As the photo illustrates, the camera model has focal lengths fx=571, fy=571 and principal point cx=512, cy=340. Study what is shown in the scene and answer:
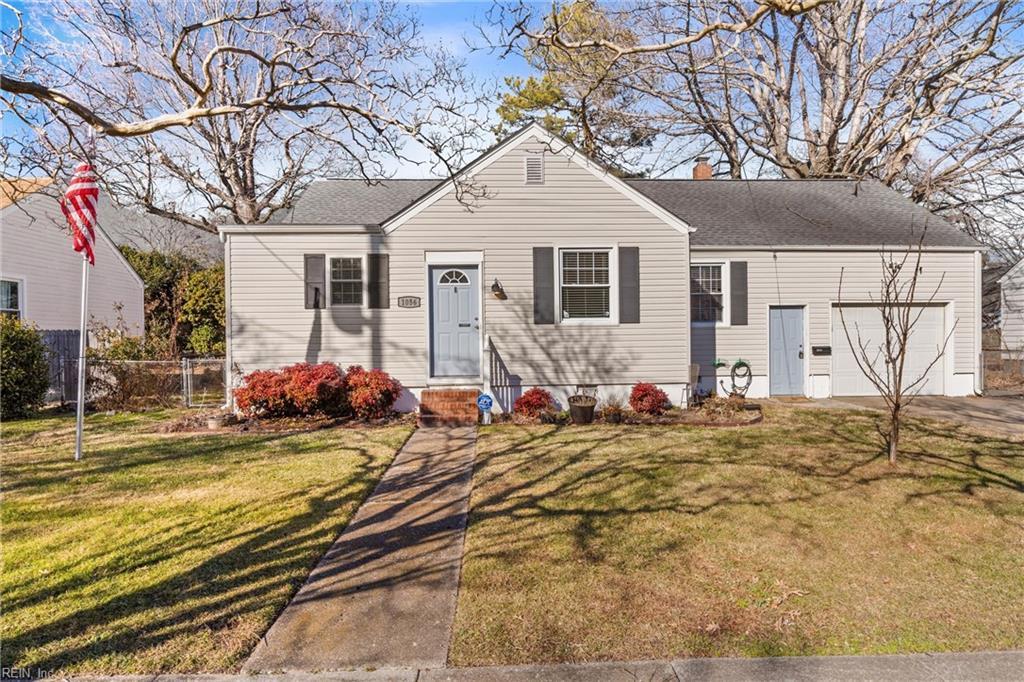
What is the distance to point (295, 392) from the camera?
31.4 feet

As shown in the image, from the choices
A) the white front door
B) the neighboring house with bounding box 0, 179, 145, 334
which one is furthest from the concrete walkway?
the neighboring house with bounding box 0, 179, 145, 334

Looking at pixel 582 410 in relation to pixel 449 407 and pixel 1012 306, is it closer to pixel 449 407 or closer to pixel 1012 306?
pixel 449 407

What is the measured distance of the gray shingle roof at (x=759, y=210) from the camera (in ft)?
41.3

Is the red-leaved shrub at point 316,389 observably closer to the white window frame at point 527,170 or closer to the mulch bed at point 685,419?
the mulch bed at point 685,419

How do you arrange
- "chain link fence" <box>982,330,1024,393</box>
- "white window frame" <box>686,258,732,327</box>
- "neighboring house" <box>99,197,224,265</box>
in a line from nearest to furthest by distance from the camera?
"white window frame" <box>686,258,732,327</box> → "chain link fence" <box>982,330,1024,393</box> → "neighboring house" <box>99,197,224,265</box>

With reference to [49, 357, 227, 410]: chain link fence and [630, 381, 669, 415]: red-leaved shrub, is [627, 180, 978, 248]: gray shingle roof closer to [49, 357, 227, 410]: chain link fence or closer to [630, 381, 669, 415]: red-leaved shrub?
[630, 381, 669, 415]: red-leaved shrub

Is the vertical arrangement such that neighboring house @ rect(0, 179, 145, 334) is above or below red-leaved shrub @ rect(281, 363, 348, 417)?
above

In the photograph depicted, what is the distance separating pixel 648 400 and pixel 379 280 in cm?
542

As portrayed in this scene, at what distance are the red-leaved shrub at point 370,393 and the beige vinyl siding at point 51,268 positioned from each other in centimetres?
916

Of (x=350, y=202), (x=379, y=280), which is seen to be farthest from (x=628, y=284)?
(x=350, y=202)

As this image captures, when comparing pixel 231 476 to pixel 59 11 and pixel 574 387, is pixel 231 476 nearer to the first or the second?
pixel 574 387

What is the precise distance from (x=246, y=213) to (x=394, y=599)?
18.9 metres

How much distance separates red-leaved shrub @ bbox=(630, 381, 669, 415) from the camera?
1023 cm

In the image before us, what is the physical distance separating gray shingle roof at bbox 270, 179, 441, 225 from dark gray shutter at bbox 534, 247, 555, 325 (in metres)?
3.15
